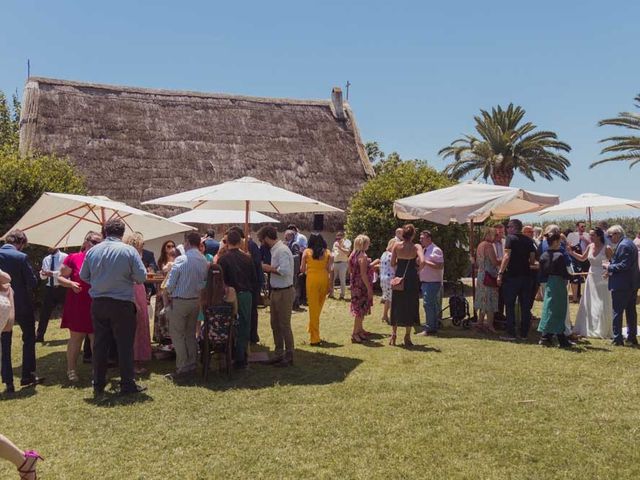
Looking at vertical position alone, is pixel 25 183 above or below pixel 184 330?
above

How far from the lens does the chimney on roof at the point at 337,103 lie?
24.6 meters

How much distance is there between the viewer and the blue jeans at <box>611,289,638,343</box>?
8438 millimetres

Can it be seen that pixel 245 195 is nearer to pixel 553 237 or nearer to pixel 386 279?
pixel 386 279

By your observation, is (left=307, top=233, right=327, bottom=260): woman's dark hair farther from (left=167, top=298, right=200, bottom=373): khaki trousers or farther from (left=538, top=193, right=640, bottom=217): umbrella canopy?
(left=538, top=193, right=640, bottom=217): umbrella canopy

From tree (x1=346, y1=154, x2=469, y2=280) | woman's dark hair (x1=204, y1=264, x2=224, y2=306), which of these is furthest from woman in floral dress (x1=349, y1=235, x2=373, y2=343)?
A: tree (x1=346, y1=154, x2=469, y2=280)

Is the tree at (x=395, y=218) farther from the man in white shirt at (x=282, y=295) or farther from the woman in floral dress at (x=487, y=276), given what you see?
the man in white shirt at (x=282, y=295)

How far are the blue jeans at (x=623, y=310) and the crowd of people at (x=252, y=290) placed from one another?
15mm

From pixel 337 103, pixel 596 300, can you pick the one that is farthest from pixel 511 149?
pixel 596 300

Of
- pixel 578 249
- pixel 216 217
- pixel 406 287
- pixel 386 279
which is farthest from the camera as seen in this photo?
pixel 578 249

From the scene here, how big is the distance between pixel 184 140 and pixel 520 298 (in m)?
14.8

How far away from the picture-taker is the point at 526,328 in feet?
29.5

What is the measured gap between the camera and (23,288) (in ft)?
21.3

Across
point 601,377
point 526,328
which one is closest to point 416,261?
point 526,328

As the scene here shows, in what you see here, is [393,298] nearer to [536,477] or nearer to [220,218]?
[536,477]
